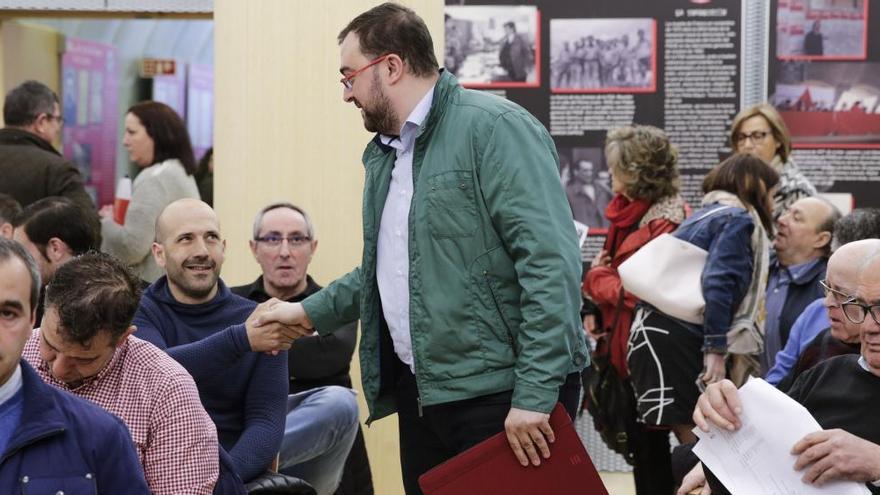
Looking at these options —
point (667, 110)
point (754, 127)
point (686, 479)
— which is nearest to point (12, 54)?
point (667, 110)

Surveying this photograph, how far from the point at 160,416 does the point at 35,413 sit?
0.58 m

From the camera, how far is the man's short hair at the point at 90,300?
2.86 metres

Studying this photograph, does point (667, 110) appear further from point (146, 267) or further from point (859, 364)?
point (859, 364)

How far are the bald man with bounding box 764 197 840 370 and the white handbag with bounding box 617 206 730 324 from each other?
340 mm

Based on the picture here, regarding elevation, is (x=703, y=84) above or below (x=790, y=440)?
above

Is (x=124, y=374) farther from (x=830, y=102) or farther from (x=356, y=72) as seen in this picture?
(x=830, y=102)

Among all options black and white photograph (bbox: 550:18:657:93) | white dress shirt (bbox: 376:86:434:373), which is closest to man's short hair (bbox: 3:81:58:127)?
black and white photograph (bbox: 550:18:657:93)

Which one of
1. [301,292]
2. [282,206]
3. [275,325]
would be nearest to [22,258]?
[275,325]

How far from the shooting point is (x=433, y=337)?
10.1 ft

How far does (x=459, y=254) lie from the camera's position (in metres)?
3.08

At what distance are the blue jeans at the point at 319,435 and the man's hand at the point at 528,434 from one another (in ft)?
3.99

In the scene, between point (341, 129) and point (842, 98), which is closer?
point (341, 129)

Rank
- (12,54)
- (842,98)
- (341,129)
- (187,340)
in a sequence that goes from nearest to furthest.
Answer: (187,340) → (341,129) → (842,98) → (12,54)

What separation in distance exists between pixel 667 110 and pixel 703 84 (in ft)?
0.73
